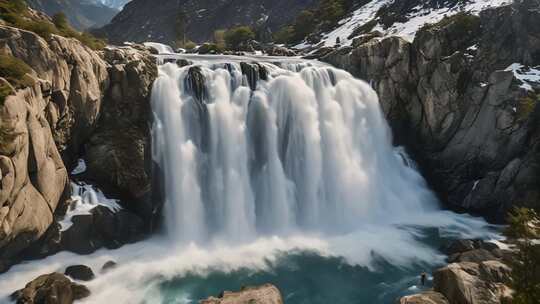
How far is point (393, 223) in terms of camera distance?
29312 millimetres

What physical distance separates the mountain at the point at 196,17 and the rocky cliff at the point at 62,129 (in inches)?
3898

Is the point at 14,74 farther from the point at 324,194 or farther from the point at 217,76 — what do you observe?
the point at 324,194

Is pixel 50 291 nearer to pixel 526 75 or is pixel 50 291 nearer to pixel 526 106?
pixel 526 106

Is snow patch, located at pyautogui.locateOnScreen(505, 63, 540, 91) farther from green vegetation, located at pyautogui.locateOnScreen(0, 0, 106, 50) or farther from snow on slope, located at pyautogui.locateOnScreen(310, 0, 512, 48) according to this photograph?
green vegetation, located at pyautogui.locateOnScreen(0, 0, 106, 50)

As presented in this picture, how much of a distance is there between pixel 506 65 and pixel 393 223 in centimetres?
1744

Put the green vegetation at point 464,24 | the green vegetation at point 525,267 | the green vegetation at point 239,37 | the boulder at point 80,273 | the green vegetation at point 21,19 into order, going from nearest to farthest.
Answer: the green vegetation at point 525,267 < the boulder at point 80,273 < the green vegetation at point 21,19 < the green vegetation at point 464,24 < the green vegetation at point 239,37

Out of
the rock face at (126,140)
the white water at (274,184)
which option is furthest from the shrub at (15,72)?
the white water at (274,184)

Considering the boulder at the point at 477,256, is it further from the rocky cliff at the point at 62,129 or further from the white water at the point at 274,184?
the rocky cliff at the point at 62,129

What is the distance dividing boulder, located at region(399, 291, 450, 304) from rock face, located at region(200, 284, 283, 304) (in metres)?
5.24

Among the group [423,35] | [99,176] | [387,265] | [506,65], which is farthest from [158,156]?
[506,65]

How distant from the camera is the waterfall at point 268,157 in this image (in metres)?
27.4

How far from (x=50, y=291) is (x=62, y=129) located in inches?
406

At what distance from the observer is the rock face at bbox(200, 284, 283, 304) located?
47.9 feet

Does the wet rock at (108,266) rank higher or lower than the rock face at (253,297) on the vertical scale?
lower
